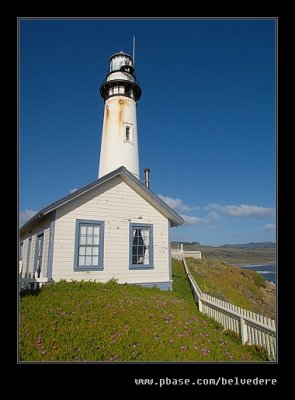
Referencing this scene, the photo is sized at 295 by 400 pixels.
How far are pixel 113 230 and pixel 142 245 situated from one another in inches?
62.1

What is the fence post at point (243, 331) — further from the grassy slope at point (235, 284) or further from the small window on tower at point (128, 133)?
the small window on tower at point (128, 133)

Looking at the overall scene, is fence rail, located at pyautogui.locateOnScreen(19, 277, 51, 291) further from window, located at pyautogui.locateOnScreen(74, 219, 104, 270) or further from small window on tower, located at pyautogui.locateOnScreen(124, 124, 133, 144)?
small window on tower, located at pyautogui.locateOnScreen(124, 124, 133, 144)

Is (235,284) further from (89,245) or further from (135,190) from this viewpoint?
(89,245)

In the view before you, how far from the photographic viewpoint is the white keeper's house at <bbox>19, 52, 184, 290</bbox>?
9.56 m

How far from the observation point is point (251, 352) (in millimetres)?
5691

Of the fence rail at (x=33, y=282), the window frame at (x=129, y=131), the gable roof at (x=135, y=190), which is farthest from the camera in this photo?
the window frame at (x=129, y=131)

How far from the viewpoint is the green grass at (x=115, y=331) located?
15.8 feet

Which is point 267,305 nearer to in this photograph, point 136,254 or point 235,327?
point 136,254

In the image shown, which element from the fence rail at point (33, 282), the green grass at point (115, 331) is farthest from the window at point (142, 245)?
the fence rail at point (33, 282)

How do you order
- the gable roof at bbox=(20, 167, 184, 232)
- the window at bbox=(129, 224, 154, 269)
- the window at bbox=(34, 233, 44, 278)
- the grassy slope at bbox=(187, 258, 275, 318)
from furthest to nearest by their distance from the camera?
the grassy slope at bbox=(187, 258, 275, 318)
the window at bbox=(129, 224, 154, 269)
the window at bbox=(34, 233, 44, 278)
the gable roof at bbox=(20, 167, 184, 232)

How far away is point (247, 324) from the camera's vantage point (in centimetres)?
620

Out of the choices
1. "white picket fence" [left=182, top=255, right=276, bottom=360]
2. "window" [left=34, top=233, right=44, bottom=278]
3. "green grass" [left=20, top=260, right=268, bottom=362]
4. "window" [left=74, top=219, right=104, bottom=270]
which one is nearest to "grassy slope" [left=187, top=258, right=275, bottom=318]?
"white picket fence" [left=182, top=255, right=276, bottom=360]
